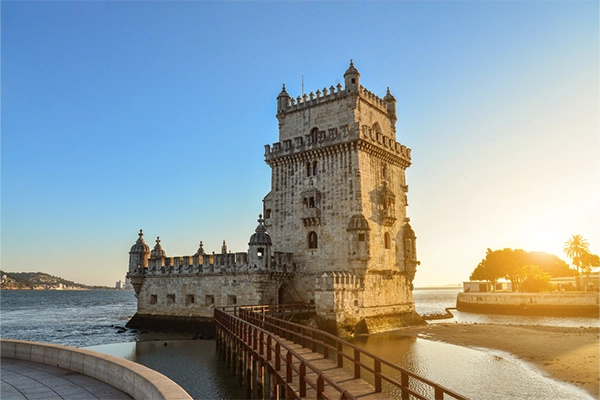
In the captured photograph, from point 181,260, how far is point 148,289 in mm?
5204

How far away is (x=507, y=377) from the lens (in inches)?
799

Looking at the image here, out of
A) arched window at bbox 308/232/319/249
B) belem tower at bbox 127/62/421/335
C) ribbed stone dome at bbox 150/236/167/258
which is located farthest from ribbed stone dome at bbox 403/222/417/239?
ribbed stone dome at bbox 150/236/167/258

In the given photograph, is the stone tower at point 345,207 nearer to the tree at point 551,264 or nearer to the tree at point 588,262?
the tree at point 588,262

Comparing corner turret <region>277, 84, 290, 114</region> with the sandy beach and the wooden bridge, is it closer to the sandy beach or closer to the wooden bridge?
the wooden bridge

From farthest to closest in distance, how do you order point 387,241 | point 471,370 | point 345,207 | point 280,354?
point 387,241, point 345,207, point 471,370, point 280,354

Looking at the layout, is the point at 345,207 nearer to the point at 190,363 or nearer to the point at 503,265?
the point at 190,363

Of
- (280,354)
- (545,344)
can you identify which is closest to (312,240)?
(545,344)

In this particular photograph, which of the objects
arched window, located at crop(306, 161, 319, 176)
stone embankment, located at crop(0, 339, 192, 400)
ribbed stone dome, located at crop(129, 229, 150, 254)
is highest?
arched window, located at crop(306, 161, 319, 176)

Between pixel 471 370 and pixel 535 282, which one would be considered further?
pixel 535 282

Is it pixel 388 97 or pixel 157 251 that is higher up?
pixel 388 97

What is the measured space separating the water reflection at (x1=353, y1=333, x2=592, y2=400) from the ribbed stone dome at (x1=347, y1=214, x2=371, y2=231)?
25.6 ft

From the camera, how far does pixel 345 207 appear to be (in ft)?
113

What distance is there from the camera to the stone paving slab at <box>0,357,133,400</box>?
9.26m

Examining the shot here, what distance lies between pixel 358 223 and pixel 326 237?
10.8ft
